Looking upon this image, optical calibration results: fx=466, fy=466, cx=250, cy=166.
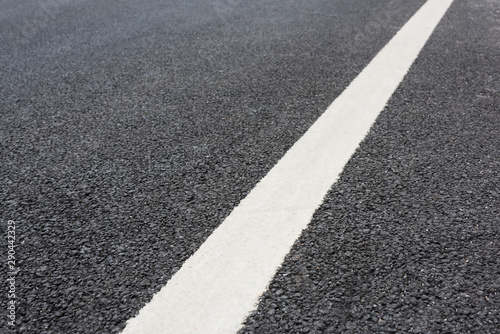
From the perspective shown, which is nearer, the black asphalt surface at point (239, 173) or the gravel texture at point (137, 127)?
the black asphalt surface at point (239, 173)

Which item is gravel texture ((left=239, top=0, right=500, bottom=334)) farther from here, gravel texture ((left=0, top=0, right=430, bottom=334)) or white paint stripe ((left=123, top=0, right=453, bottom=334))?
gravel texture ((left=0, top=0, right=430, bottom=334))

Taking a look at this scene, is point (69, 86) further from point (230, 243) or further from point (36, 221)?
point (230, 243)

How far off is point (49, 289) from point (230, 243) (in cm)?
62

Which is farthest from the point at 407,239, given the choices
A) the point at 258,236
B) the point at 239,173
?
the point at 239,173

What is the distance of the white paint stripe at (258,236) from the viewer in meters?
1.40

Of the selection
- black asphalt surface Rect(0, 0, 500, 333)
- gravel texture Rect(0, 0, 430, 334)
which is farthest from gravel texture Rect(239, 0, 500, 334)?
gravel texture Rect(0, 0, 430, 334)

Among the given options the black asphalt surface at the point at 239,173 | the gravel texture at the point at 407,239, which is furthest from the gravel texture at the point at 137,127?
the gravel texture at the point at 407,239

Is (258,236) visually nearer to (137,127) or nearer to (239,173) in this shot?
(239,173)

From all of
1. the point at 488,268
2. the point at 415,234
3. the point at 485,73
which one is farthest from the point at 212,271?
the point at 485,73

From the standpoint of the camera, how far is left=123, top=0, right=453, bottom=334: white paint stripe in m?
1.40

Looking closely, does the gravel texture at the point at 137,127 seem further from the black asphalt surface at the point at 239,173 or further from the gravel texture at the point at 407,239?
the gravel texture at the point at 407,239

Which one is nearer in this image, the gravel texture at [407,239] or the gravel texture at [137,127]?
the gravel texture at [407,239]

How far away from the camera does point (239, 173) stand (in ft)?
6.99

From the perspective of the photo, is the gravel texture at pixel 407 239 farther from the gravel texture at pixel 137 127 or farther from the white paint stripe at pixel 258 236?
the gravel texture at pixel 137 127
